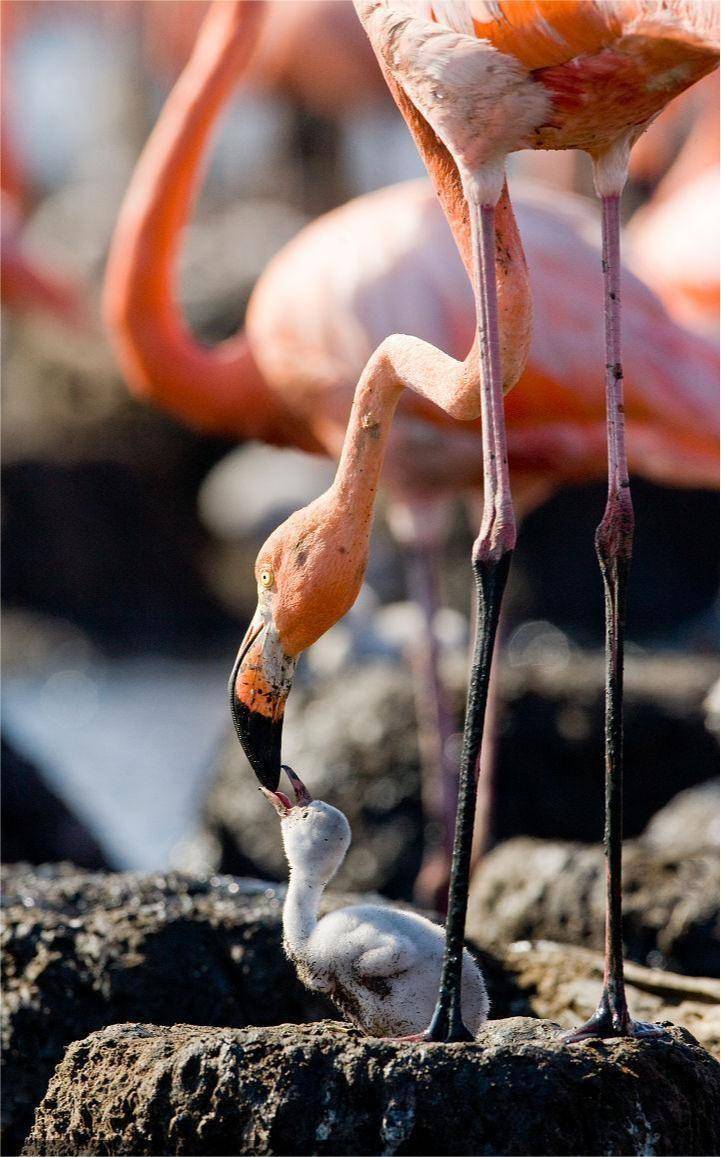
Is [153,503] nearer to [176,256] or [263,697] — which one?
[176,256]

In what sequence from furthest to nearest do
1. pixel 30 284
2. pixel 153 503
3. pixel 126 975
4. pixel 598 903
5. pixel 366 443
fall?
pixel 153 503, pixel 30 284, pixel 598 903, pixel 126 975, pixel 366 443

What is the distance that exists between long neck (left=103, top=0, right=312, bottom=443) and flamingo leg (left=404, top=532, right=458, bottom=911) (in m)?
0.93

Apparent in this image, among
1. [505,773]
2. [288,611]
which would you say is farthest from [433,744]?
[288,611]

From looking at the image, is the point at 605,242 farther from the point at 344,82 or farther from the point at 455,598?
the point at 344,82

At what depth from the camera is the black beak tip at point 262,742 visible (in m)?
3.17

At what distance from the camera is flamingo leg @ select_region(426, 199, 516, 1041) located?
9.40ft

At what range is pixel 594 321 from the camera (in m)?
6.08

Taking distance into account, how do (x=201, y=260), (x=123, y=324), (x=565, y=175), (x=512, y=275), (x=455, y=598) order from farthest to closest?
(x=201, y=260) < (x=565, y=175) < (x=455, y=598) < (x=123, y=324) < (x=512, y=275)

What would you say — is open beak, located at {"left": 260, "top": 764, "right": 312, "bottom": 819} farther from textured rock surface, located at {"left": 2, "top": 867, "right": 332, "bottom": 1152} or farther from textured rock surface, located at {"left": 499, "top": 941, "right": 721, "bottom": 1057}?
textured rock surface, located at {"left": 499, "top": 941, "right": 721, "bottom": 1057}

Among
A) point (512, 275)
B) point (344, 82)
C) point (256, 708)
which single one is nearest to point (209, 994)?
point (256, 708)

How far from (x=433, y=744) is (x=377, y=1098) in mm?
3645

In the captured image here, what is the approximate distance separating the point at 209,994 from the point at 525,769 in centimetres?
316

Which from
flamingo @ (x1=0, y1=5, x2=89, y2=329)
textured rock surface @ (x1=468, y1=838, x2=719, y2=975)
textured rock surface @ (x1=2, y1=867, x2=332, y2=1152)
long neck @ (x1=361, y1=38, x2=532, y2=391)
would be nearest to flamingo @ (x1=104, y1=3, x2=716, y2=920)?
textured rock surface @ (x1=468, y1=838, x2=719, y2=975)

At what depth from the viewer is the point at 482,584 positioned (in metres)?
3.12
